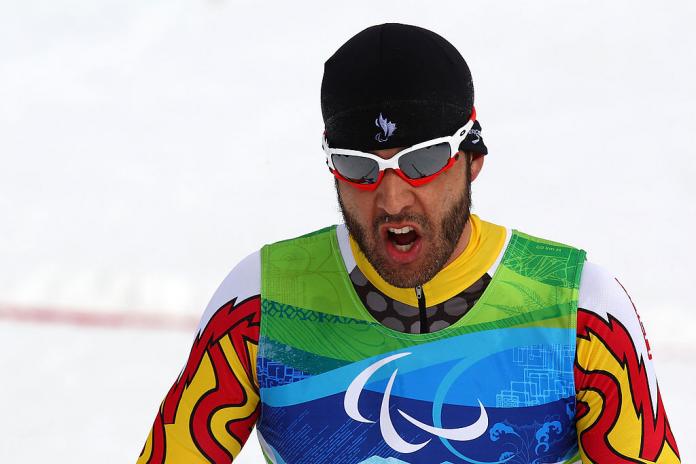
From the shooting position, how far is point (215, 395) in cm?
263

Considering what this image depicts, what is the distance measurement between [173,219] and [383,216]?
4214 mm

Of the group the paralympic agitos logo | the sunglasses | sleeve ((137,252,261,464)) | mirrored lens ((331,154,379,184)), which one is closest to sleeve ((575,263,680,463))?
the paralympic agitos logo

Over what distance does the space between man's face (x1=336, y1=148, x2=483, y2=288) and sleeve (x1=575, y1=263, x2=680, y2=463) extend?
15.4 inches

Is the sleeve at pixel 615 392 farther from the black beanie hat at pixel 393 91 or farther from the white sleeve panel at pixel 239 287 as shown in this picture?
the white sleeve panel at pixel 239 287

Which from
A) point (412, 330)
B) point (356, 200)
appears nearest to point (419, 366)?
point (412, 330)

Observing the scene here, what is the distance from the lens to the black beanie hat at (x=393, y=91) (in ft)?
8.14

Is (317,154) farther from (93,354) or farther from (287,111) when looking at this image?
(93,354)

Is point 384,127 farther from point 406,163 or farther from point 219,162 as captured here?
point 219,162

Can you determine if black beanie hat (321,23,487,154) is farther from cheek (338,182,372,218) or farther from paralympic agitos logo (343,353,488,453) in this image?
paralympic agitos logo (343,353,488,453)

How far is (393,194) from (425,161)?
12 centimetres

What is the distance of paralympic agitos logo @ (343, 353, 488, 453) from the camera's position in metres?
2.62

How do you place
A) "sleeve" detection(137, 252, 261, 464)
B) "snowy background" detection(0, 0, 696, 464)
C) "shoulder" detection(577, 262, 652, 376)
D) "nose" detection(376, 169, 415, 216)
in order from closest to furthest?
"nose" detection(376, 169, 415, 216) < "shoulder" detection(577, 262, 652, 376) < "sleeve" detection(137, 252, 261, 464) < "snowy background" detection(0, 0, 696, 464)

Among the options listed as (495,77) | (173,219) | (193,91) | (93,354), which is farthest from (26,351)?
(495,77)

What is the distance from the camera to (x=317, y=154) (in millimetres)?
7039
